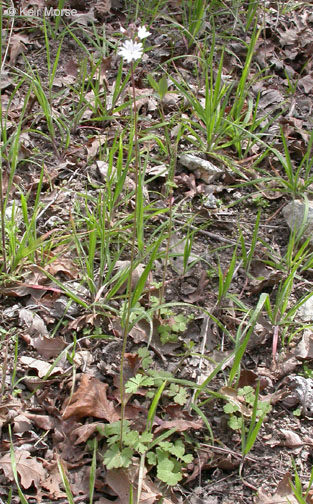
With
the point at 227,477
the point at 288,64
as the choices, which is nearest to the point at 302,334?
the point at 227,477

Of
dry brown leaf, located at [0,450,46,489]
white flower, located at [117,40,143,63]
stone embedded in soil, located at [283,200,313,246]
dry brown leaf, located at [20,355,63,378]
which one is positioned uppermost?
white flower, located at [117,40,143,63]

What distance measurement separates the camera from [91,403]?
1854 millimetres

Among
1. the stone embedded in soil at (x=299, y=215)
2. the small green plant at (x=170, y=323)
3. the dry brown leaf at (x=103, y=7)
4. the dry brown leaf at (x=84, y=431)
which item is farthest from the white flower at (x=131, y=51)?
the dry brown leaf at (x=103, y=7)

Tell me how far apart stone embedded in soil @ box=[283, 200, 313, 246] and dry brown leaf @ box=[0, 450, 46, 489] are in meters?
1.51

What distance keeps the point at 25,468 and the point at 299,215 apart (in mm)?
1667

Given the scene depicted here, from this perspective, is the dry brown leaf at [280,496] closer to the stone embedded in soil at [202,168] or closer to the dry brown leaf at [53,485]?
the dry brown leaf at [53,485]

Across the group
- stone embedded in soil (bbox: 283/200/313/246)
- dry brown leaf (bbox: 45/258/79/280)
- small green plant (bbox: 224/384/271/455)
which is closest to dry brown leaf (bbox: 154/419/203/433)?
small green plant (bbox: 224/384/271/455)

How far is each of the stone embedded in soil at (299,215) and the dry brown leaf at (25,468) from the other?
1.51 metres

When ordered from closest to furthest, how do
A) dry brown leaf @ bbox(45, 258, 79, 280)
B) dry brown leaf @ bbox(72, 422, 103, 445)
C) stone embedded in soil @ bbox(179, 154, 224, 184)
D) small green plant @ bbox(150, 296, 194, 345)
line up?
dry brown leaf @ bbox(72, 422, 103, 445)
small green plant @ bbox(150, 296, 194, 345)
dry brown leaf @ bbox(45, 258, 79, 280)
stone embedded in soil @ bbox(179, 154, 224, 184)

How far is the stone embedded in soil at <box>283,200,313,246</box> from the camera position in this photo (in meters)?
2.56

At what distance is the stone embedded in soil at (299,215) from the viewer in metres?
2.56

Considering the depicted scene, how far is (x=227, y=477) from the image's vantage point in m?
1.79

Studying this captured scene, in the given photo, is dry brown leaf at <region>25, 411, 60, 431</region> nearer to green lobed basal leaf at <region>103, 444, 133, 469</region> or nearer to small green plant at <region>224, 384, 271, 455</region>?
green lobed basal leaf at <region>103, 444, 133, 469</region>

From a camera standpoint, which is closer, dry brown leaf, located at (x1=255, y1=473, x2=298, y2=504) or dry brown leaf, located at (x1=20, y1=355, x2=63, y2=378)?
dry brown leaf, located at (x1=255, y1=473, x2=298, y2=504)
